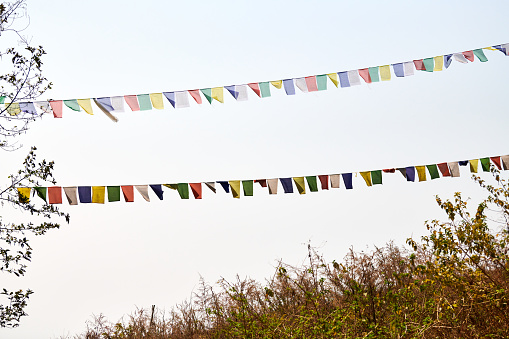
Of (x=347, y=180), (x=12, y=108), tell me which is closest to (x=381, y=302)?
(x=347, y=180)

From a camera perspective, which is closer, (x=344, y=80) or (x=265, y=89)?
(x=265, y=89)

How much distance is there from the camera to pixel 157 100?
905 centimetres

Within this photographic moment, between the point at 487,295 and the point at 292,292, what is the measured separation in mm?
3506

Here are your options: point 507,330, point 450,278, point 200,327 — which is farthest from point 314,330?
point 200,327

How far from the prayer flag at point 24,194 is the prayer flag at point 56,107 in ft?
4.38

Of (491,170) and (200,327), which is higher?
(491,170)

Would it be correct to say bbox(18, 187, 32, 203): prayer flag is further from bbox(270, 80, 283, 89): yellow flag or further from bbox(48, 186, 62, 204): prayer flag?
bbox(270, 80, 283, 89): yellow flag

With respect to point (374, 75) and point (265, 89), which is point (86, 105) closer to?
point (265, 89)

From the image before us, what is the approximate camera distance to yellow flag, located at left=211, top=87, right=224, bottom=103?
930cm

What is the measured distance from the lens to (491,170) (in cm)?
1003

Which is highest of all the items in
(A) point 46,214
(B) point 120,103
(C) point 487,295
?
(B) point 120,103

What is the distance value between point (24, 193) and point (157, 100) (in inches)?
96.4

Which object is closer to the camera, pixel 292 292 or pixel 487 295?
pixel 487 295

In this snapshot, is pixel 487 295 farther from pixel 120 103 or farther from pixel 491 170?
pixel 120 103
